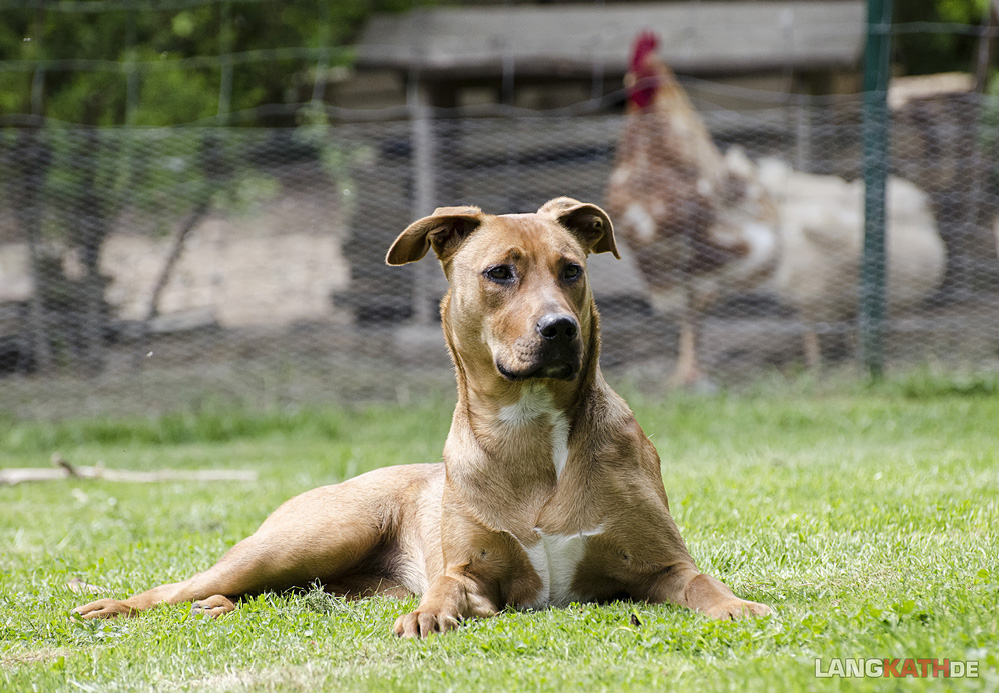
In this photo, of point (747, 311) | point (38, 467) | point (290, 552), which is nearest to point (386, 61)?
point (747, 311)

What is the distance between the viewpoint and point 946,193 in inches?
396

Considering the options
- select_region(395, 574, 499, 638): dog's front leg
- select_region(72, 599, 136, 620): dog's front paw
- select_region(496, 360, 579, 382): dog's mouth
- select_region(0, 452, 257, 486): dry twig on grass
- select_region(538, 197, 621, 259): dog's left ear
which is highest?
select_region(538, 197, 621, 259): dog's left ear

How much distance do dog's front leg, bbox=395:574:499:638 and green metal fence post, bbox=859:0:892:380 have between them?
6.55 metres

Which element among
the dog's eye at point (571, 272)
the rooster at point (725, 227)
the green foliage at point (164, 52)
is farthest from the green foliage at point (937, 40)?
the dog's eye at point (571, 272)

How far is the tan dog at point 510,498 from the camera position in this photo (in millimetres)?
3482

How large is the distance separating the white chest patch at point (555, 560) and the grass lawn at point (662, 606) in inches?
6.8

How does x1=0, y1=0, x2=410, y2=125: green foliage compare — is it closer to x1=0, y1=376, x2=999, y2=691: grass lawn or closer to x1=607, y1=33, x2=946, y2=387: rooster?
x1=607, y1=33, x2=946, y2=387: rooster

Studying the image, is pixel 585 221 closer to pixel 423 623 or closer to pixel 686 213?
pixel 423 623

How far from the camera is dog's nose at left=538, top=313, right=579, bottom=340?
134 inches

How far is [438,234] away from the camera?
408cm

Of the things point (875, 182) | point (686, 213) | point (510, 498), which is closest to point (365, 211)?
point (686, 213)

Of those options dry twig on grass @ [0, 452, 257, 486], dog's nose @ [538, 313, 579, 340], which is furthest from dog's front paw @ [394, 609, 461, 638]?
dry twig on grass @ [0, 452, 257, 486]

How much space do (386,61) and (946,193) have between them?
576 cm

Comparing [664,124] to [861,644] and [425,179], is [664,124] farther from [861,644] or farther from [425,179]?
[861,644]
